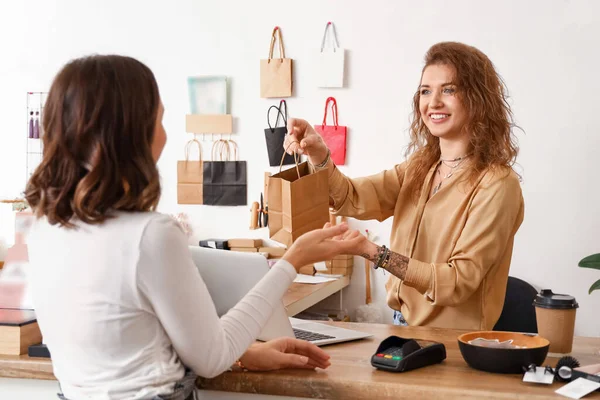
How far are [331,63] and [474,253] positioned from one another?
1894 mm

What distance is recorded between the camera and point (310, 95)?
379 cm

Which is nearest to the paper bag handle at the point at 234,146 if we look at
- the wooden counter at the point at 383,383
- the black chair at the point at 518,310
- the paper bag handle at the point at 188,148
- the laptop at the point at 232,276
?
the paper bag handle at the point at 188,148

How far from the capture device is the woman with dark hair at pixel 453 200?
2.07m

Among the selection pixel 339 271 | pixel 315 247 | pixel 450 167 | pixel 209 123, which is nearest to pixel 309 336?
pixel 315 247

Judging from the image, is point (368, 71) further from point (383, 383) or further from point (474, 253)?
point (383, 383)

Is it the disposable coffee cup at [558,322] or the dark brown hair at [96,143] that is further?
the disposable coffee cup at [558,322]

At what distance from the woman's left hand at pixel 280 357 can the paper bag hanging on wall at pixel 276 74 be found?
238 cm

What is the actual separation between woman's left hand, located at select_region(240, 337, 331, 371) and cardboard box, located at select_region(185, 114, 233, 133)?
2465 mm

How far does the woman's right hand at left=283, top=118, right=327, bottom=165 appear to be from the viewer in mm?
2311

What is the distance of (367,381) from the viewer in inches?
58.2

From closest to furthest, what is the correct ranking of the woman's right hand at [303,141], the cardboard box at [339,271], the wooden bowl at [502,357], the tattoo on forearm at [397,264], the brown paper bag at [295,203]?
the wooden bowl at [502,357] < the brown paper bag at [295,203] < the tattoo on forearm at [397,264] < the woman's right hand at [303,141] < the cardboard box at [339,271]

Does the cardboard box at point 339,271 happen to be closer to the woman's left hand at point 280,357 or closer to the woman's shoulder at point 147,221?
the woman's left hand at point 280,357

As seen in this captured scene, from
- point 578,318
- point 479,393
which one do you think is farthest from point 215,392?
point 578,318

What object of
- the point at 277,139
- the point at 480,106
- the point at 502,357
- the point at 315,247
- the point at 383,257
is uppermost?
the point at 480,106
